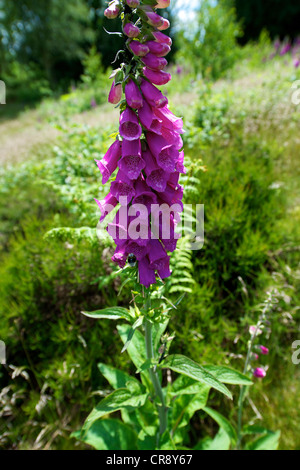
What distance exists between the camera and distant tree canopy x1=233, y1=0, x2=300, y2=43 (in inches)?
760

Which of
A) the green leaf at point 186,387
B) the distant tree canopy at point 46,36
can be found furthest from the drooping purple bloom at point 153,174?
the distant tree canopy at point 46,36

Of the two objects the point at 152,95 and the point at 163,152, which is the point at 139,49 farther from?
the point at 163,152

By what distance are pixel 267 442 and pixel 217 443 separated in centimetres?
33

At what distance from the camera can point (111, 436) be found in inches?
78.8

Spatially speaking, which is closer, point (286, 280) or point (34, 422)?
point (34, 422)

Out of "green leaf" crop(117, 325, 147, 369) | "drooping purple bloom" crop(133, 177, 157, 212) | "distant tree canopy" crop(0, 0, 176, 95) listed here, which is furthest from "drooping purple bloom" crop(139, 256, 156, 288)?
"distant tree canopy" crop(0, 0, 176, 95)

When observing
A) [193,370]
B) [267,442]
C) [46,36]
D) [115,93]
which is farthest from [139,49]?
[46,36]

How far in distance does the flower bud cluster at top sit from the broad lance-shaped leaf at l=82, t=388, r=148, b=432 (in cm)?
72

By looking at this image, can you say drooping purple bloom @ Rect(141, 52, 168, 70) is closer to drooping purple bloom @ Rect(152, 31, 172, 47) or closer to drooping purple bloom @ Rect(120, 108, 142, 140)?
drooping purple bloom @ Rect(152, 31, 172, 47)

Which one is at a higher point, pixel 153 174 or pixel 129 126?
pixel 129 126
